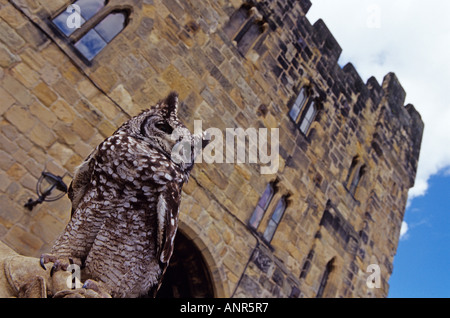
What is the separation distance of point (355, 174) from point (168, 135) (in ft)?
22.9

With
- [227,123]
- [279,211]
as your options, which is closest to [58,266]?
[227,123]

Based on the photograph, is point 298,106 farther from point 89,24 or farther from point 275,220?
point 89,24

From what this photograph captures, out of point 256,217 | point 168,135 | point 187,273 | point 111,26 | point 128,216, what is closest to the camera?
point 128,216

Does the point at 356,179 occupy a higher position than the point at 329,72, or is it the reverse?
the point at 329,72

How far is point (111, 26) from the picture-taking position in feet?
14.8

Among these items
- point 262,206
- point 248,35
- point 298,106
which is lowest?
point 262,206

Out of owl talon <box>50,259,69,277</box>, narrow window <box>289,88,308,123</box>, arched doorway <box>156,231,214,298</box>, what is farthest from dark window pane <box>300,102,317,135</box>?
owl talon <box>50,259,69,277</box>

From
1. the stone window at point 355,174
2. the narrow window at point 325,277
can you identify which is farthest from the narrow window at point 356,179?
the narrow window at point 325,277

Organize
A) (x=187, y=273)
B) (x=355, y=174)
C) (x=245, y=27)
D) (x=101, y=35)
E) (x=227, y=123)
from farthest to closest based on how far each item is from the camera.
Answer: (x=355, y=174)
(x=245, y=27)
(x=227, y=123)
(x=187, y=273)
(x=101, y=35)

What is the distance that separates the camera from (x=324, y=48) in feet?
24.5

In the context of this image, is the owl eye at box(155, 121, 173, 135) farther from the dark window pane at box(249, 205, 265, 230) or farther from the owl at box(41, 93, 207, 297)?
the dark window pane at box(249, 205, 265, 230)

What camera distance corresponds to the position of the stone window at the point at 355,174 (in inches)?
309
